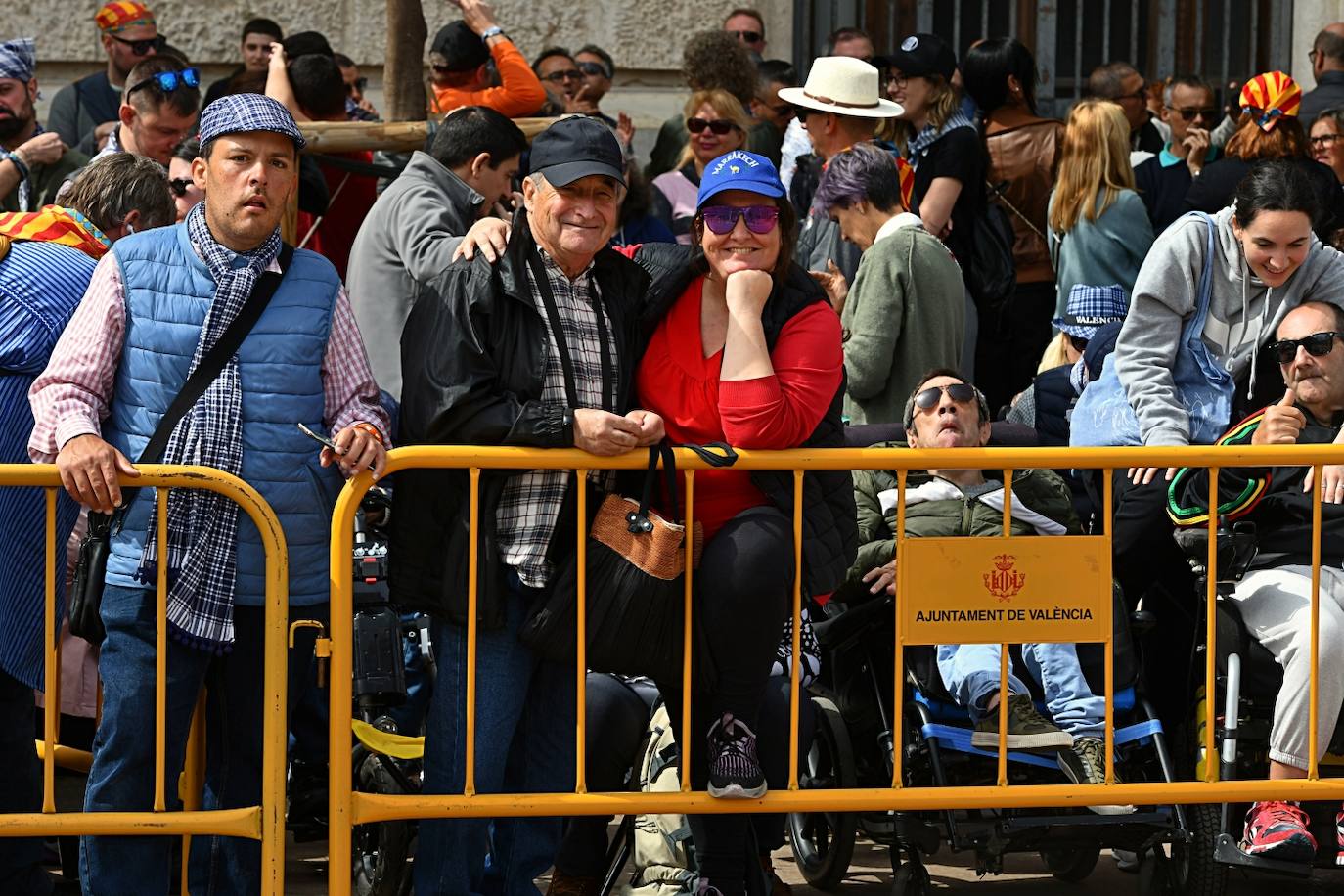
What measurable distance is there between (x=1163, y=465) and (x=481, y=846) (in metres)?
1.86

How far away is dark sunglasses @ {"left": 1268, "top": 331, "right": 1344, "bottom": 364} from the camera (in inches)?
230

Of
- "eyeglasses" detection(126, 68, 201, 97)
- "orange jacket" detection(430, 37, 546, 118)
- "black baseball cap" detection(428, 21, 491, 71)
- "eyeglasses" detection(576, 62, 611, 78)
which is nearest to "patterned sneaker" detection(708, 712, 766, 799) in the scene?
"orange jacket" detection(430, 37, 546, 118)

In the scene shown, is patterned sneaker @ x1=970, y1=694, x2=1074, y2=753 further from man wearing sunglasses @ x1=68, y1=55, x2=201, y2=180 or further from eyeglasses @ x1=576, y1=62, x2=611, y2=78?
eyeglasses @ x1=576, y1=62, x2=611, y2=78

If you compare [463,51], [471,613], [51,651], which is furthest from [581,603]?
[463,51]

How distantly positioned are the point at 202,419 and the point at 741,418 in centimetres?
122

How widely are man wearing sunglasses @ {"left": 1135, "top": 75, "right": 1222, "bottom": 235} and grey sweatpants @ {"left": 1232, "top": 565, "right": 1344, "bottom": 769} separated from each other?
141 inches

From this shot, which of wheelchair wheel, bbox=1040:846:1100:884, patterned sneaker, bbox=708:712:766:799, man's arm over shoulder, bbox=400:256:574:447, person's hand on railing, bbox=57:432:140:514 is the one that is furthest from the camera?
wheelchair wheel, bbox=1040:846:1100:884

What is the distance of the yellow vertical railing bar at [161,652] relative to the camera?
4609mm

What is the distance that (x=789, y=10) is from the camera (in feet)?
38.5

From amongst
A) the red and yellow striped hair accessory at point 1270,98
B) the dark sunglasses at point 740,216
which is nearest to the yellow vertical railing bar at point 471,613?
the dark sunglasses at point 740,216

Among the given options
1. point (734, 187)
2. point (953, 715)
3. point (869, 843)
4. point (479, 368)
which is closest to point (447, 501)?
point (479, 368)

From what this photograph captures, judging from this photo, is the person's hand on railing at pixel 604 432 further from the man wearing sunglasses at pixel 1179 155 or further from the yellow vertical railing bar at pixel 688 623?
the man wearing sunglasses at pixel 1179 155

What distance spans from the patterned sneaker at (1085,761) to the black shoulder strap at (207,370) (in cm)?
246

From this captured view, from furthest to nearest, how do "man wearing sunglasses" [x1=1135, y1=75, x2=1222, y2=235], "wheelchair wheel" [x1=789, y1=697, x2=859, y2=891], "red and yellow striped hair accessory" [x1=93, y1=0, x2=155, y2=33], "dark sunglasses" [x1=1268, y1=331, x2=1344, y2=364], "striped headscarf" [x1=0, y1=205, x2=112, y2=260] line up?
"man wearing sunglasses" [x1=1135, y1=75, x2=1222, y2=235] < "red and yellow striped hair accessory" [x1=93, y1=0, x2=155, y2=33] < "dark sunglasses" [x1=1268, y1=331, x2=1344, y2=364] < "wheelchair wheel" [x1=789, y1=697, x2=859, y2=891] < "striped headscarf" [x1=0, y1=205, x2=112, y2=260]
